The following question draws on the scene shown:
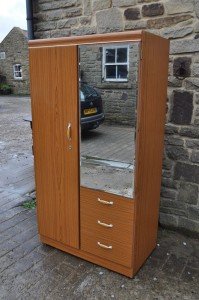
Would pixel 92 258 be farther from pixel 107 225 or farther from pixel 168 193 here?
pixel 168 193

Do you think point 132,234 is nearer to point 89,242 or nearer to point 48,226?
point 89,242

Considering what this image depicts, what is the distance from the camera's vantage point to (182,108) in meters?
3.26

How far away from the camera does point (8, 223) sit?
3920 millimetres

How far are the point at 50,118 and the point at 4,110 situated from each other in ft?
43.3

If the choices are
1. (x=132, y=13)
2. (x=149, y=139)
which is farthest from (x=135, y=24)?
(x=149, y=139)

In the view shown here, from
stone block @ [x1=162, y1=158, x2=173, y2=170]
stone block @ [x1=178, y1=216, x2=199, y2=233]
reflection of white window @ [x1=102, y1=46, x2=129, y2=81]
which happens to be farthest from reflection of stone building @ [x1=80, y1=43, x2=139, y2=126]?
stone block @ [x1=178, y1=216, x2=199, y2=233]

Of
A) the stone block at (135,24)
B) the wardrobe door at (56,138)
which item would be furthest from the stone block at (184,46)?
the wardrobe door at (56,138)

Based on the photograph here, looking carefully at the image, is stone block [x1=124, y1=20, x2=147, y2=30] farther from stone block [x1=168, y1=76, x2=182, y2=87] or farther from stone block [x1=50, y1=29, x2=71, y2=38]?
stone block [x1=50, y1=29, x2=71, y2=38]

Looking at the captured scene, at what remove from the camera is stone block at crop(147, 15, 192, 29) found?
305cm

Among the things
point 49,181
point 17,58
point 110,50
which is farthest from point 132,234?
point 17,58

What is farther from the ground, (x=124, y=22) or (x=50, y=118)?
(x=124, y=22)

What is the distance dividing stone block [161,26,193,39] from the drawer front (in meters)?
1.84

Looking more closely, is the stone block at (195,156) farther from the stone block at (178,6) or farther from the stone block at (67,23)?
the stone block at (67,23)

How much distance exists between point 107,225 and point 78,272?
0.61 m
